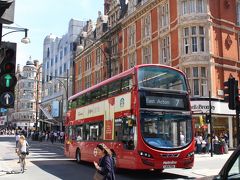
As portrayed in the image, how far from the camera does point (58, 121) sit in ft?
214

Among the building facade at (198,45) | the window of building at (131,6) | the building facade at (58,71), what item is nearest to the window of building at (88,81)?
the building facade at (58,71)

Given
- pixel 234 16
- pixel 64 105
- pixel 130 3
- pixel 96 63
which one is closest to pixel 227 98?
pixel 234 16

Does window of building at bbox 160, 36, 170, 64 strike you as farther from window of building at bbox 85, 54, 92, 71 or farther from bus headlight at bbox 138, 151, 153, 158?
bus headlight at bbox 138, 151, 153, 158

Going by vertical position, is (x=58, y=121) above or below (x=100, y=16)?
below

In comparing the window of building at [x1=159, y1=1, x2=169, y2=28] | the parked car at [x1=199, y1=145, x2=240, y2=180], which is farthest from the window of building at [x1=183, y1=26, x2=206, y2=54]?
the parked car at [x1=199, y1=145, x2=240, y2=180]

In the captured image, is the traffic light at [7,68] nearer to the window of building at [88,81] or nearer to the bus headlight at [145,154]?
the bus headlight at [145,154]

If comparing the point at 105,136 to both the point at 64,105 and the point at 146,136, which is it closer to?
the point at 146,136

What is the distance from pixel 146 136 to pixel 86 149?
6405 mm

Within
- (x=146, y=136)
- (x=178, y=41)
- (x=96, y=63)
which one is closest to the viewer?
(x=146, y=136)

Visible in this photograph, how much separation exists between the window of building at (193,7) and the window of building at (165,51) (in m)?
3.13

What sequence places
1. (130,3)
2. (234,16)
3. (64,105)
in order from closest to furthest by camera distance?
(234,16) → (130,3) → (64,105)

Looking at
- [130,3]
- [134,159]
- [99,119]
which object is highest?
[130,3]

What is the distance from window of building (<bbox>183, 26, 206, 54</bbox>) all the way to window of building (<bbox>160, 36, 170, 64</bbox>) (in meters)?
2.31

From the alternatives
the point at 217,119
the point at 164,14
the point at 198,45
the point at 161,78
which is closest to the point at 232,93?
the point at 161,78
